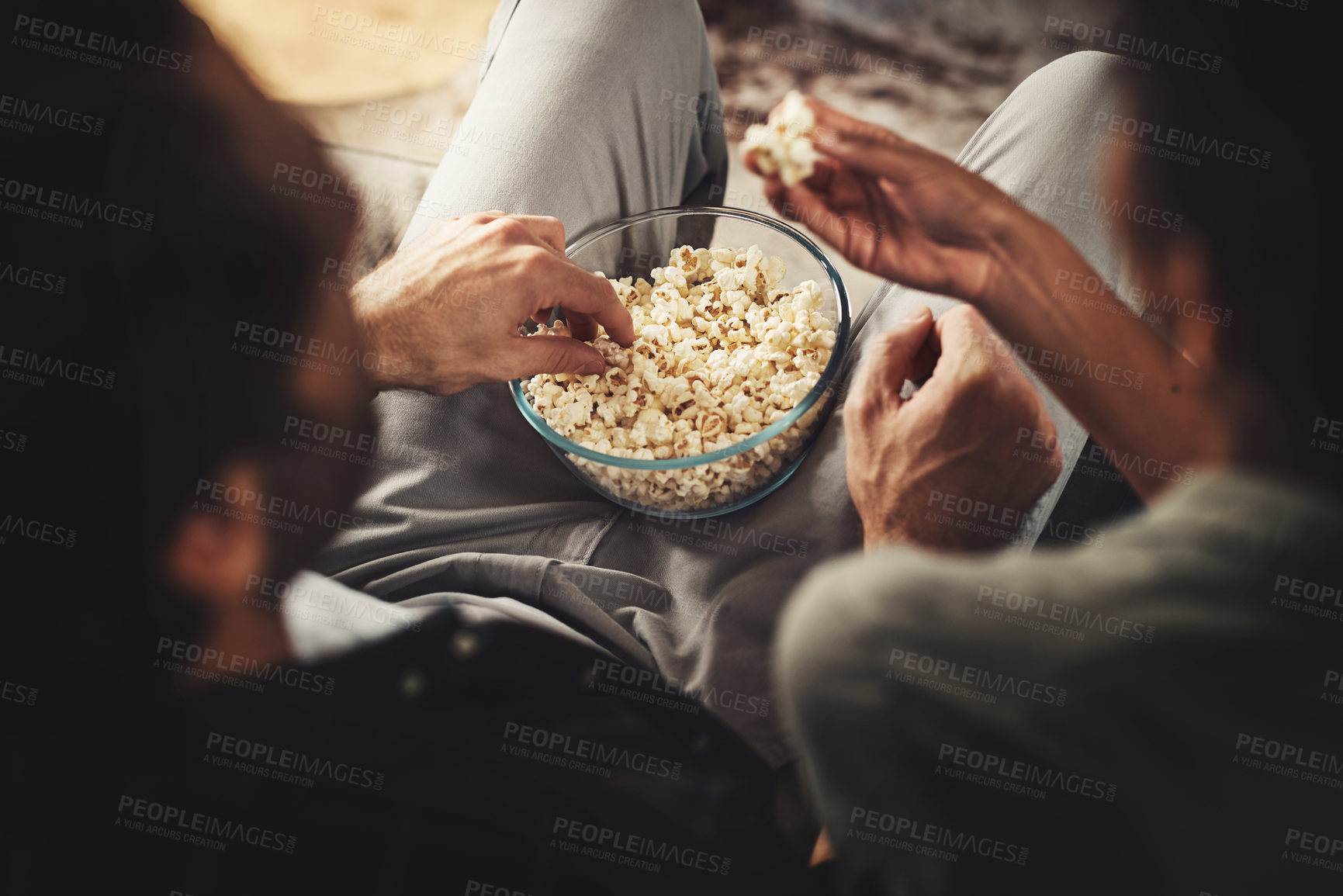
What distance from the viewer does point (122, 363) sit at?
0.76 meters

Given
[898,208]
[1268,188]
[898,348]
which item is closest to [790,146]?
[898,208]

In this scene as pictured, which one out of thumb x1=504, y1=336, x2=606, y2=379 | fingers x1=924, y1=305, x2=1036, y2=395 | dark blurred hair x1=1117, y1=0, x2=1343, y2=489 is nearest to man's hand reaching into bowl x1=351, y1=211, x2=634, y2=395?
thumb x1=504, y1=336, x2=606, y2=379

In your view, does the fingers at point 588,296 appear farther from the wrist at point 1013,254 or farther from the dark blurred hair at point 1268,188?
the dark blurred hair at point 1268,188

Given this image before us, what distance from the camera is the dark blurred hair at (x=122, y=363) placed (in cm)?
76

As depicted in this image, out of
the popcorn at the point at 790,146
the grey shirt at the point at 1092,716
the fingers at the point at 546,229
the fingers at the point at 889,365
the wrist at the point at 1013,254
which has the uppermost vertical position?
the popcorn at the point at 790,146

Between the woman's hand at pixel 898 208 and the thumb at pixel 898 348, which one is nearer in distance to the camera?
the woman's hand at pixel 898 208

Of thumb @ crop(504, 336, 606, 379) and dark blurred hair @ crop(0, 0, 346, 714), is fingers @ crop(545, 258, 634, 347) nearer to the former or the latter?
thumb @ crop(504, 336, 606, 379)

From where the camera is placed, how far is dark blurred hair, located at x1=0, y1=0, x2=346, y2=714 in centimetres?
76

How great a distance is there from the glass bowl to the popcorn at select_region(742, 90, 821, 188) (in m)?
0.16

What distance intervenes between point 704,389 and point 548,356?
0.52 ft

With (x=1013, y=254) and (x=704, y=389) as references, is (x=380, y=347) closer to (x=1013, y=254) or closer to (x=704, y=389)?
(x=704, y=389)

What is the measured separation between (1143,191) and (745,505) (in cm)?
55

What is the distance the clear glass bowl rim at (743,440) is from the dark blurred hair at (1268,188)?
13.3 inches

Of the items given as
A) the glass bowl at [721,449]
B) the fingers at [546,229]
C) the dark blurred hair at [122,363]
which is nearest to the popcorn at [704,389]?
the glass bowl at [721,449]
